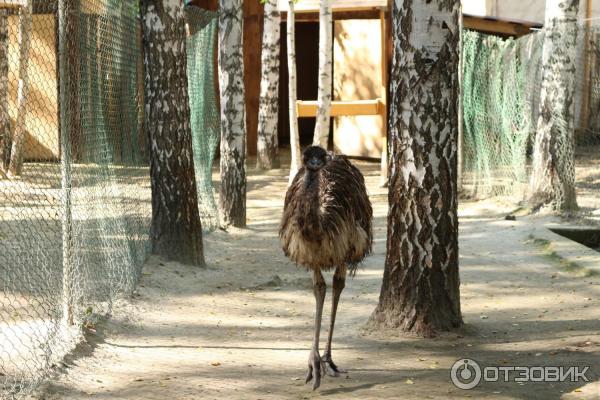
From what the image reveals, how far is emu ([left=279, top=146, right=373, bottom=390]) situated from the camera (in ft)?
19.2

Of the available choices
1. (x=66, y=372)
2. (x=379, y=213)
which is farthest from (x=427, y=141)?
(x=379, y=213)

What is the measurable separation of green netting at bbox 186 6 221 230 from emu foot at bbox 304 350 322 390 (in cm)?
534

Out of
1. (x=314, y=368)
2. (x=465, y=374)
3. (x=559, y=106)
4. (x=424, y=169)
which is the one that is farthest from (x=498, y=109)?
(x=314, y=368)

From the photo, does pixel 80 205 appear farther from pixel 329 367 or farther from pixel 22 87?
pixel 22 87

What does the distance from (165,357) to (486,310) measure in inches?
106

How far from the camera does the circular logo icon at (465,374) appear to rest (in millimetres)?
5703

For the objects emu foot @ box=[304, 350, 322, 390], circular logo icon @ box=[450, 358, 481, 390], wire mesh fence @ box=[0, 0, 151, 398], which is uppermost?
wire mesh fence @ box=[0, 0, 151, 398]

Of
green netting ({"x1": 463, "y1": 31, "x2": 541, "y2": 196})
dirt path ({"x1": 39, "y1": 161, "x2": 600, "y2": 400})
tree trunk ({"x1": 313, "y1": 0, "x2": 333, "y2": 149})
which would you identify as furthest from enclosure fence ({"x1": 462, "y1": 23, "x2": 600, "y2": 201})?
dirt path ({"x1": 39, "y1": 161, "x2": 600, "y2": 400})

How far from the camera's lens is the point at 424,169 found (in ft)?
21.8

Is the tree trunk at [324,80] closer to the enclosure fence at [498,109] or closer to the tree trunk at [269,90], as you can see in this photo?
the enclosure fence at [498,109]

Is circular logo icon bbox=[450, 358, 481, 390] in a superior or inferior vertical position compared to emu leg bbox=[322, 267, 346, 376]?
inferior

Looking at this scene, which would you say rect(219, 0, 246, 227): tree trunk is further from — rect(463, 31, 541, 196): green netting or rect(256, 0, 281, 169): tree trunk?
rect(256, 0, 281, 169): tree trunk

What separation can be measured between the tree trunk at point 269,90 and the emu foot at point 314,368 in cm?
1189

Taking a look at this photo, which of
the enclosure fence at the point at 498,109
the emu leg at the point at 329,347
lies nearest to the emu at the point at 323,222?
the emu leg at the point at 329,347
